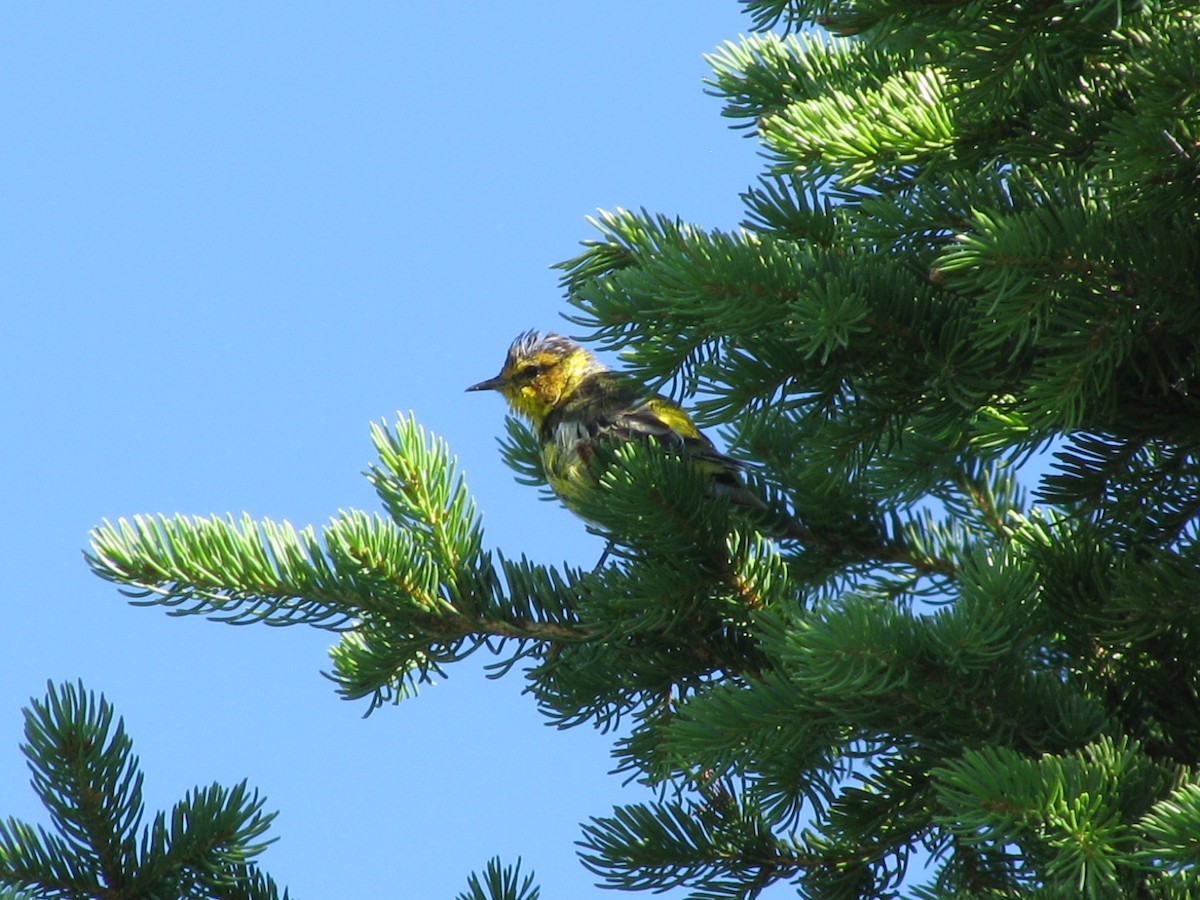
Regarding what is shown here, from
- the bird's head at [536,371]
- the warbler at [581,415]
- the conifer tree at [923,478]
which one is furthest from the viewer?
the bird's head at [536,371]

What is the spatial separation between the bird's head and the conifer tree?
1931mm

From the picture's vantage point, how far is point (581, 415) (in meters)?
3.53

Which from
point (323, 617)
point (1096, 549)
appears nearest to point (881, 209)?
point (1096, 549)

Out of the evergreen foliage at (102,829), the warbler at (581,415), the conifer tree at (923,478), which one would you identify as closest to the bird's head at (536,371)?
the warbler at (581,415)

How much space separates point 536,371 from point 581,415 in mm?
1147

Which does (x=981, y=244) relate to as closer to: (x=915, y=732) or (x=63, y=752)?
(x=915, y=732)

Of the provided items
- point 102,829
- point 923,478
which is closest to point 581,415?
point 923,478

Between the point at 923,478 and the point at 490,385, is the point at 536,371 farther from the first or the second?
the point at 923,478

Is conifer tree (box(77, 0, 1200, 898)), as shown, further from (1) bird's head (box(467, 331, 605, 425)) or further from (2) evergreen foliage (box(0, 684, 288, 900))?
(1) bird's head (box(467, 331, 605, 425))

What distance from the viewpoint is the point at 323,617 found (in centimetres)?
237

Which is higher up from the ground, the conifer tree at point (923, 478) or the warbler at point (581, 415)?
the warbler at point (581, 415)

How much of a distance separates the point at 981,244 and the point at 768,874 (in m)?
1.14

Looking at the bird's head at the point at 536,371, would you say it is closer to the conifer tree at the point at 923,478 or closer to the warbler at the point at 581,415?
the warbler at the point at 581,415

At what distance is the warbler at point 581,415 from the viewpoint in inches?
113
